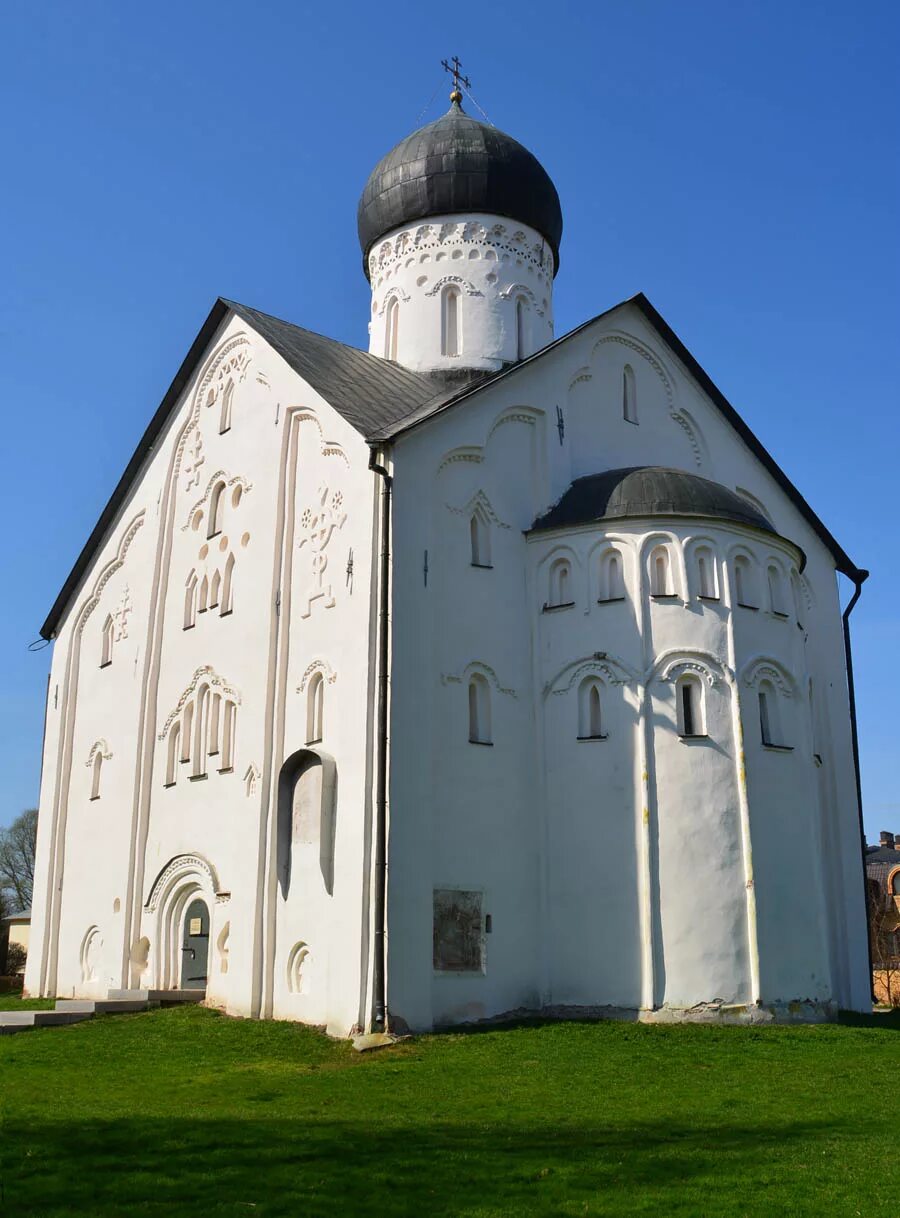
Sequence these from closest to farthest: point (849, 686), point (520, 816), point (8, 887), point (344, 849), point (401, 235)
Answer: point (344, 849) → point (520, 816) → point (849, 686) → point (401, 235) → point (8, 887)

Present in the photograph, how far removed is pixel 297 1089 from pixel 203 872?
6.47 m

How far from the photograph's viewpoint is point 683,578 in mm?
15055

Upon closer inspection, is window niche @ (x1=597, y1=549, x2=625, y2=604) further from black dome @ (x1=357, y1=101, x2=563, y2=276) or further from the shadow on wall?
black dome @ (x1=357, y1=101, x2=563, y2=276)

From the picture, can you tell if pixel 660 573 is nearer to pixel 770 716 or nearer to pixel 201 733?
pixel 770 716

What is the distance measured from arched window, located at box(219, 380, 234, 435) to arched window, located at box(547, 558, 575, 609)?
585 cm

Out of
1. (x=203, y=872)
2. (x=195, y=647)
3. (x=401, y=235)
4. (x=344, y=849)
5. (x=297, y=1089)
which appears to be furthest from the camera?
(x=401, y=235)

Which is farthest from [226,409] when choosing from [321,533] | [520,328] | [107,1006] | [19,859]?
[19,859]

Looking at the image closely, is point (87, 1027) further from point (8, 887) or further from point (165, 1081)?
point (8, 887)

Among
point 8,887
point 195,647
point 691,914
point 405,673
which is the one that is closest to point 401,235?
point 195,647

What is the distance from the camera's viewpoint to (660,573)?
50.0 ft

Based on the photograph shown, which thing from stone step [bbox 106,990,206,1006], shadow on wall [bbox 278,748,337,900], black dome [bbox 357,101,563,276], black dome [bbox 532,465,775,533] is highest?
black dome [bbox 357,101,563,276]

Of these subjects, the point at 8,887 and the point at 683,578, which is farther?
the point at 8,887

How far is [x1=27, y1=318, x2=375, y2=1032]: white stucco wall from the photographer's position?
14258mm

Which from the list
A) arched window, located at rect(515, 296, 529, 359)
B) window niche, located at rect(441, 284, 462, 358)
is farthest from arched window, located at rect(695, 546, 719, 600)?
window niche, located at rect(441, 284, 462, 358)
